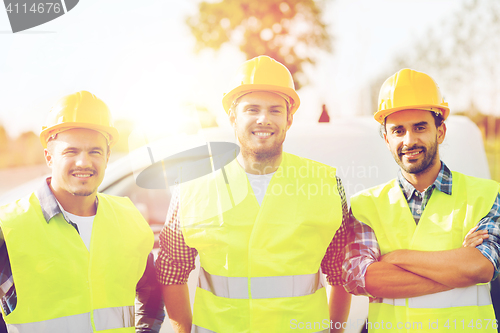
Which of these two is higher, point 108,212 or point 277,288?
point 108,212

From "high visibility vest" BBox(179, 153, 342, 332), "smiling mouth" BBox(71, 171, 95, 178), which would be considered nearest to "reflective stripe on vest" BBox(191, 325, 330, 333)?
"high visibility vest" BBox(179, 153, 342, 332)

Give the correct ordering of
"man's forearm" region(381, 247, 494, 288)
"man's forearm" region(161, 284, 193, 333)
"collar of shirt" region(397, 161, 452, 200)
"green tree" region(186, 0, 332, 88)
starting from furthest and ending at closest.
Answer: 1. "green tree" region(186, 0, 332, 88)
2. "man's forearm" region(161, 284, 193, 333)
3. "collar of shirt" region(397, 161, 452, 200)
4. "man's forearm" region(381, 247, 494, 288)

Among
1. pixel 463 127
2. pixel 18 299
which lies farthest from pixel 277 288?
pixel 463 127

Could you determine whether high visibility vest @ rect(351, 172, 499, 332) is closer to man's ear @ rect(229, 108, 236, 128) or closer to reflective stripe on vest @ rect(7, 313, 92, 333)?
man's ear @ rect(229, 108, 236, 128)

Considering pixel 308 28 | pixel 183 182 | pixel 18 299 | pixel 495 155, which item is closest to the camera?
pixel 18 299

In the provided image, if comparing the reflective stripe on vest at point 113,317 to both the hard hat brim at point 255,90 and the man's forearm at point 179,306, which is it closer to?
the man's forearm at point 179,306

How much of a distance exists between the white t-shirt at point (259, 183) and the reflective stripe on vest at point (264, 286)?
463mm

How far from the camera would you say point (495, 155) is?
2.75m

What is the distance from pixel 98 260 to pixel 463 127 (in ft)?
8.66

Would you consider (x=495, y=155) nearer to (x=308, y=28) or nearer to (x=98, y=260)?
(x=308, y=28)

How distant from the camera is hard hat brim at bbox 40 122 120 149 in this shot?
7.00ft

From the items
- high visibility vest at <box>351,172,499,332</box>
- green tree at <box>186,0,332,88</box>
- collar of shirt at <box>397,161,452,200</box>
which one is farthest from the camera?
green tree at <box>186,0,332,88</box>

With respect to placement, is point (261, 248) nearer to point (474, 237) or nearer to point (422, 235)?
point (422, 235)

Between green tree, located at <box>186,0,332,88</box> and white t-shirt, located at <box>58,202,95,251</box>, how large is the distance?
4.38 ft
